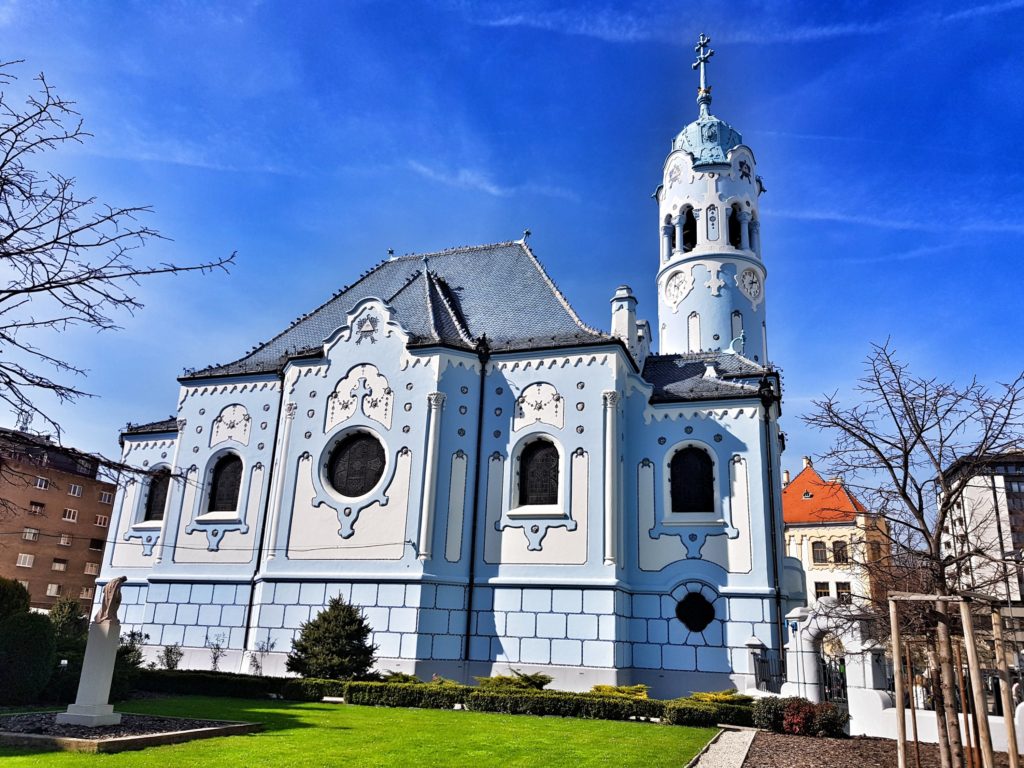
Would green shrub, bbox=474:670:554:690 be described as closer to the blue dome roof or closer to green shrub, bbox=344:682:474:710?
green shrub, bbox=344:682:474:710

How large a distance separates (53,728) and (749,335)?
3167 centimetres

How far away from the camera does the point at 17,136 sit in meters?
7.64

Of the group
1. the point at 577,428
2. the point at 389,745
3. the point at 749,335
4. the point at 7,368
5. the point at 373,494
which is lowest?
the point at 389,745

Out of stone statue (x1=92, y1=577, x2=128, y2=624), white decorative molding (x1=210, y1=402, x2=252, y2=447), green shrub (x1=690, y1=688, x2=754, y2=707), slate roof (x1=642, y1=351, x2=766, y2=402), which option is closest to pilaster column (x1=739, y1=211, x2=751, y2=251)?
slate roof (x1=642, y1=351, x2=766, y2=402)

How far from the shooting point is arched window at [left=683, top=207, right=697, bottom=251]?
Answer: 129 feet

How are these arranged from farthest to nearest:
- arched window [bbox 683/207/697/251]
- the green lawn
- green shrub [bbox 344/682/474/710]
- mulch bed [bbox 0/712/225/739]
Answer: arched window [bbox 683/207/697/251] → green shrub [bbox 344/682/474/710] → mulch bed [bbox 0/712/225/739] → the green lawn

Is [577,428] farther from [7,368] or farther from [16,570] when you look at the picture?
[16,570]

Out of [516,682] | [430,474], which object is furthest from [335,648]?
[430,474]

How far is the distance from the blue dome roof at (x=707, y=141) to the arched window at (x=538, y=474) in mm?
20087

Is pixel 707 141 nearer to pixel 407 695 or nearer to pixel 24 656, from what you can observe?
pixel 407 695

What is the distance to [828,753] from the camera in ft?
44.7

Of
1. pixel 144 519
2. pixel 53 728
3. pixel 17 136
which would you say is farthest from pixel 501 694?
pixel 144 519

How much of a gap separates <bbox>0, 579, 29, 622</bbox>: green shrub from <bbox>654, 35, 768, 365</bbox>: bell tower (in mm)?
28074

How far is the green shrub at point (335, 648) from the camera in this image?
21.3 meters
